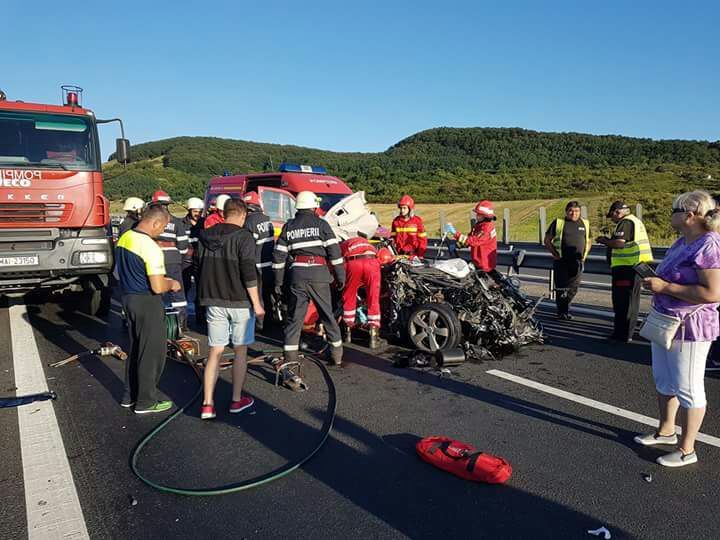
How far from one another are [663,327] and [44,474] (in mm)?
4078

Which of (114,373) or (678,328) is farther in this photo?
(114,373)

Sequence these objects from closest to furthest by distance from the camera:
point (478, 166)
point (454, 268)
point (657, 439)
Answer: point (657, 439)
point (454, 268)
point (478, 166)

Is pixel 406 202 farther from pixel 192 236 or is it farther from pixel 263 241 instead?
pixel 192 236

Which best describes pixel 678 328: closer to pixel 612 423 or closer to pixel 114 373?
pixel 612 423

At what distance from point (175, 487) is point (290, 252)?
2771mm

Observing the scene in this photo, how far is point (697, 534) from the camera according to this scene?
259 cm

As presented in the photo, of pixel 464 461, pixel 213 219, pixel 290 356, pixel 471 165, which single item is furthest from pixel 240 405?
pixel 471 165

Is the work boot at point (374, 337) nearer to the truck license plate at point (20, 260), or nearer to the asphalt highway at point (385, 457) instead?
the asphalt highway at point (385, 457)

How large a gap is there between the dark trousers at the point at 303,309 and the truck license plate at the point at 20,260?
4.18m

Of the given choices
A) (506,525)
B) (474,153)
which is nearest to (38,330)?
(506,525)

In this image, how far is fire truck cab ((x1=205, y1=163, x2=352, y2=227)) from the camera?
391 inches

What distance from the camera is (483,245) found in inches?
288

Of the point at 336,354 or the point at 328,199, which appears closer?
the point at 336,354

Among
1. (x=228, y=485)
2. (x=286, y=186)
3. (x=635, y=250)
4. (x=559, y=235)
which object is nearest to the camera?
(x=228, y=485)
